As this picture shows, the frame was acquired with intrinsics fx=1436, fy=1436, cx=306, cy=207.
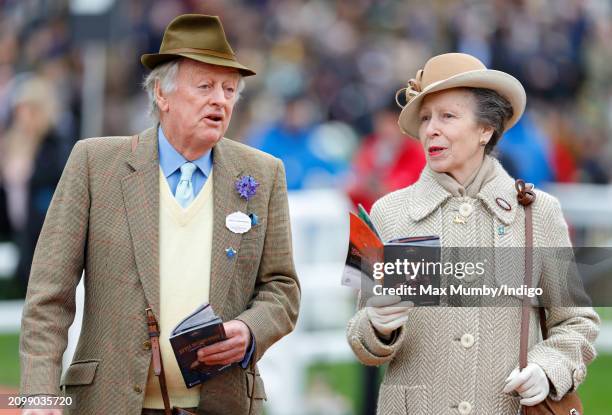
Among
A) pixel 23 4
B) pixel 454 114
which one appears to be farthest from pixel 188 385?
pixel 23 4

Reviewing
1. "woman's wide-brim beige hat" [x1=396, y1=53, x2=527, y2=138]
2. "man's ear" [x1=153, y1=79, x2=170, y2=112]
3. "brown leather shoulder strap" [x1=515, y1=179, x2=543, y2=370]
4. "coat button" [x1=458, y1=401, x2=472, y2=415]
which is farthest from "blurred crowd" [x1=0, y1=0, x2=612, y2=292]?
"coat button" [x1=458, y1=401, x2=472, y2=415]

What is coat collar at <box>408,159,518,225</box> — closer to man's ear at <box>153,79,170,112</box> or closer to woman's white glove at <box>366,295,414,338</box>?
woman's white glove at <box>366,295,414,338</box>

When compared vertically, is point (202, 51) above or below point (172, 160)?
above

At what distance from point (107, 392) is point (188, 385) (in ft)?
1.04

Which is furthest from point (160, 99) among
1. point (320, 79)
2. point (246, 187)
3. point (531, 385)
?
point (320, 79)

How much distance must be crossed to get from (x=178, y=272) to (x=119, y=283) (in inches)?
8.6

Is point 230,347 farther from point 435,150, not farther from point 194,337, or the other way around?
point 435,150

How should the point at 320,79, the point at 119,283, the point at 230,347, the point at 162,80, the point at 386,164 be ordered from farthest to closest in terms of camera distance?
the point at 320,79
the point at 386,164
the point at 162,80
the point at 119,283
the point at 230,347

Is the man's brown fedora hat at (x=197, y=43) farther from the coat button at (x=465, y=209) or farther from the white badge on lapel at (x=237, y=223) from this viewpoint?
the coat button at (x=465, y=209)

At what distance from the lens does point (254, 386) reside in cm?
543

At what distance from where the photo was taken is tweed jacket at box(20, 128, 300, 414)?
205 inches

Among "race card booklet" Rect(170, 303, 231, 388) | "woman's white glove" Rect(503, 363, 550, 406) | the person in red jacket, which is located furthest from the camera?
the person in red jacket

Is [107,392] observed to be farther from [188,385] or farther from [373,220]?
[373,220]

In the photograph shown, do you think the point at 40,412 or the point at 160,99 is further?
the point at 160,99
